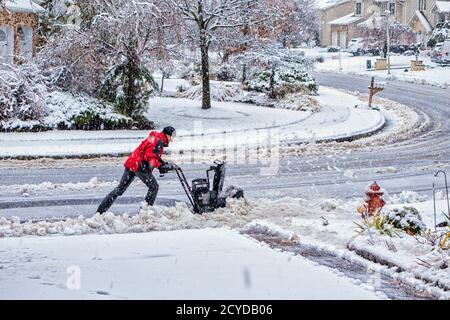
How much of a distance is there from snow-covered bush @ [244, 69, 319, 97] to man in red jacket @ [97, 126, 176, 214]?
848 inches

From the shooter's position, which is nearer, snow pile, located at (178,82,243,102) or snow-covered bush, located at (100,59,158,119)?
snow-covered bush, located at (100,59,158,119)

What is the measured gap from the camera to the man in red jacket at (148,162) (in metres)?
11.1

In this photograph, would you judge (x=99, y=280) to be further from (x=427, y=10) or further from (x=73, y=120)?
(x=427, y=10)

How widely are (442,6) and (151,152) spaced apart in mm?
66945

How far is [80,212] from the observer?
40.4 feet

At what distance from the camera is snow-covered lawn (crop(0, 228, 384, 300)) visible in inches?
250

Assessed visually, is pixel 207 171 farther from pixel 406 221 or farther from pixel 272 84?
pixel 272 84

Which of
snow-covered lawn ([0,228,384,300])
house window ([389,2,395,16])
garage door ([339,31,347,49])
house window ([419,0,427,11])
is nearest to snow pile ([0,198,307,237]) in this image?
snow-covered lawn ([0,228,384,300])

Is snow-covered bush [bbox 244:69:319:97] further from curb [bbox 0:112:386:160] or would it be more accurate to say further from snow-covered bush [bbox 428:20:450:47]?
snow-covered bush [bbox 428:20:450:47]

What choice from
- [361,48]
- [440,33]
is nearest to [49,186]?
[440,33]

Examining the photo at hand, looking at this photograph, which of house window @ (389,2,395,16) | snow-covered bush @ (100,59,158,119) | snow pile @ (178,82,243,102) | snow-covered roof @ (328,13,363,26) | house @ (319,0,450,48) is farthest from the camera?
snow-covered roof @ (328,13,363,26)

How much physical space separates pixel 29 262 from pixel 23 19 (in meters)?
24.7

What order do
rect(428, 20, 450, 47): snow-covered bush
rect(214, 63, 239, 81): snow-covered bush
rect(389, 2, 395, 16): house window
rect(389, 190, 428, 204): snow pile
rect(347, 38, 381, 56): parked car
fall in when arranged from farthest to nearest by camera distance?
rect(389, 2, 395, 16): house window → rect(347, 38, 381, 56): parked car → rect(428, 20, 450, 47): snow-covered bush → rect(214, 63, 239, 81): snow-covered bush → rect(389, 190, 428, 204): snow pile

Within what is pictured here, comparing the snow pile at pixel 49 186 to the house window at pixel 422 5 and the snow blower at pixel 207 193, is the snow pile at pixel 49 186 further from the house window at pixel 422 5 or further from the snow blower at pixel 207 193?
the house window at pixel 422 5
